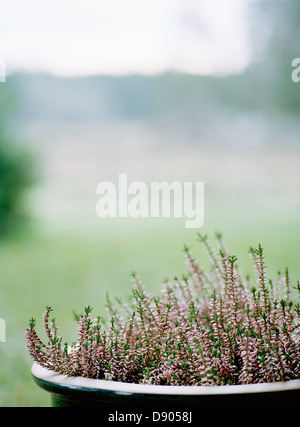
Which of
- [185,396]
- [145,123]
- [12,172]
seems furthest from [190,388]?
[145,123]

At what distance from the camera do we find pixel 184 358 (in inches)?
33.7

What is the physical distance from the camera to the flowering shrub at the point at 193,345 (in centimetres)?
84

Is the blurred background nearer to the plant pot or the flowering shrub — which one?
the flowering shrub

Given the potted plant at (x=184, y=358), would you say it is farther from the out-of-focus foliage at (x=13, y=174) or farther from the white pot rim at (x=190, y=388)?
the out-of-focus foliage at (x=13, y=174)

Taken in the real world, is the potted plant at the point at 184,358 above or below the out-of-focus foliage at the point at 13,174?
below

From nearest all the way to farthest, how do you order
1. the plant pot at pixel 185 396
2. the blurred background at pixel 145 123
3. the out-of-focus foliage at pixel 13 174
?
the plant pot at pixel 185 396
the out-of-focus foliage at pixel 13 174
the blurred background at pixel 145 123

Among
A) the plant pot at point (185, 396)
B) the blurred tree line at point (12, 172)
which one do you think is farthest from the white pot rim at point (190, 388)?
the blurred tree line at point (12, 172)

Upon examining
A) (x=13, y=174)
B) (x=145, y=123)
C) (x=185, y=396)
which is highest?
(x=145, y=123)

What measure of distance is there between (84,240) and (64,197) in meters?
0.58

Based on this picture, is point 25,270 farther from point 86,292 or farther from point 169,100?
point 169,100

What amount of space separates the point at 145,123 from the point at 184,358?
508cm

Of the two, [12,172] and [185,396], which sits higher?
[12,172]

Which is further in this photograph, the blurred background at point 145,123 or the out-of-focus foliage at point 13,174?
the blurred background at point 145,123

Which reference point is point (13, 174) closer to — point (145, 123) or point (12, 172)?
point (12, 172)
